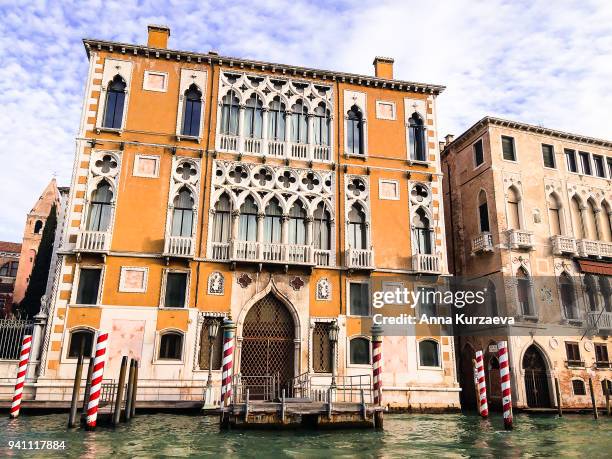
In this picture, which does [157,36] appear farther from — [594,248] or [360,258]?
[594,248]

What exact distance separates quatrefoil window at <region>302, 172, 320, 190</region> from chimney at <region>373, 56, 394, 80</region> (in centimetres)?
536

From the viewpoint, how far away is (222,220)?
17250 mm

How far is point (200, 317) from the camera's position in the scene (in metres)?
16.0

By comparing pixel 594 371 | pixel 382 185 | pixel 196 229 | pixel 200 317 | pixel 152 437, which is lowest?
pixel 152 437

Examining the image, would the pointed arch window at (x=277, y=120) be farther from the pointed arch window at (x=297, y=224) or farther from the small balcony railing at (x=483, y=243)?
the small balcony railing at (x=483, y=243)

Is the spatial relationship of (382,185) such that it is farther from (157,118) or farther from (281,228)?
(157,118)

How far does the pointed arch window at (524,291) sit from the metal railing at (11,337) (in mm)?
17087

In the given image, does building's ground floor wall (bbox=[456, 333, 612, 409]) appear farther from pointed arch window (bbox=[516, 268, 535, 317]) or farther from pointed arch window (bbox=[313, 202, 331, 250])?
pointed arch window (bbox=[313, 202, 331, 250])

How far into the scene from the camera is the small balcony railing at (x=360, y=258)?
56.5 feet

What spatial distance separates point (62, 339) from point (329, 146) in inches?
427

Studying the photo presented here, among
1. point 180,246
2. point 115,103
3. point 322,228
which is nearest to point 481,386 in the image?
point 322,228

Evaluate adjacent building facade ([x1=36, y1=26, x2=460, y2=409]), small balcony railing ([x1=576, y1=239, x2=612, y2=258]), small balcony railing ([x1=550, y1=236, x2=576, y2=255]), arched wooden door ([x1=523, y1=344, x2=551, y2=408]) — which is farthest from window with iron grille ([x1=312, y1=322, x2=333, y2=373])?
small balcony railing ([x1=576, y1=239, x2=612, y2=258])

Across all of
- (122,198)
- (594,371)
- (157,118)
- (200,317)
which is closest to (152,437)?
(200,317)
